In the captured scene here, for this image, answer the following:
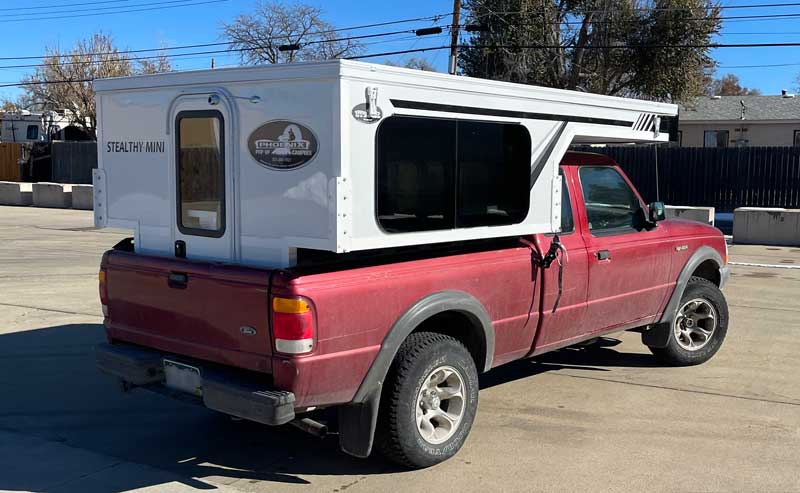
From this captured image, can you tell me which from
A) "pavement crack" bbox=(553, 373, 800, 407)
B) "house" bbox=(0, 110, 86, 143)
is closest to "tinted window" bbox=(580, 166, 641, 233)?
"pavement crack" bbox=(553, 373, 800, 407)

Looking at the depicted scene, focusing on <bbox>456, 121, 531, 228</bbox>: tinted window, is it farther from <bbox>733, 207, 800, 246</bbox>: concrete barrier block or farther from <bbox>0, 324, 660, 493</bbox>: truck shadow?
<bbox>733, 207, 800, 246</bbox>: concrete barrier block

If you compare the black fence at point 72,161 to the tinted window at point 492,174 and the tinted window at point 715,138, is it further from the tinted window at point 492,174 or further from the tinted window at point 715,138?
the tinted window at point 492,174

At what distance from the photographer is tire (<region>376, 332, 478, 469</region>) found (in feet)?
15.0

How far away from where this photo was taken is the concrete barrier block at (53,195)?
2733 cm

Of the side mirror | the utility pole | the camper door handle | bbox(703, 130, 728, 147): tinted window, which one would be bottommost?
the camper door handle

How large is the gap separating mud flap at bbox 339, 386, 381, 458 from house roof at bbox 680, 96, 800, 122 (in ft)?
111

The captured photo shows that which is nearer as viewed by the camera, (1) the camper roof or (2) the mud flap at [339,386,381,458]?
(1) the camper roof

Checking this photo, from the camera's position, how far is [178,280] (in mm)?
4617

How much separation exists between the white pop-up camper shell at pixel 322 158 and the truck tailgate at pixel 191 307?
0.23 meters

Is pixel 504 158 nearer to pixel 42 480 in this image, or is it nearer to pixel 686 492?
pixel 686 492

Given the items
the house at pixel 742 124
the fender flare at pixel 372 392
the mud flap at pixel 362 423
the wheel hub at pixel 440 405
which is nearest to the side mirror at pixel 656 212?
the wheel hub at pixel 440 405

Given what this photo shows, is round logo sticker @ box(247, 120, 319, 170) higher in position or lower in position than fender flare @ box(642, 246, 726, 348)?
higher

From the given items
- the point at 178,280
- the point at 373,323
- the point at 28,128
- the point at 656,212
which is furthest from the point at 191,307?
the point at 28,128

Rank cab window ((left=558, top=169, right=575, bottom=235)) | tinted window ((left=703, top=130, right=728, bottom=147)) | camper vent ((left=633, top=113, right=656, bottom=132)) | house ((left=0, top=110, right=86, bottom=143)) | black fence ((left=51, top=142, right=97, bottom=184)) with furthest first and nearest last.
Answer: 1. house ((left=0, top=110, right=86, bottom=143))
2. tinted window ((left=703, top=130, right=728, bottom=147))
3. black fence ((left=51, top=142, right=97, bottom=184))
4. camper vent ((left=633, top=113, right=656, bottom=132))
5. cab window ((left=558, top=169, right=575, bottom=235))
